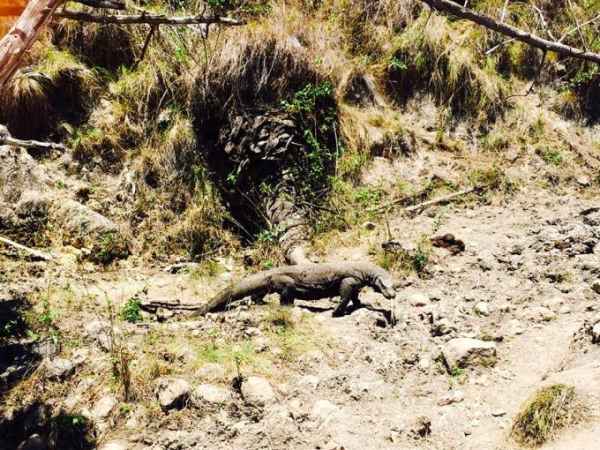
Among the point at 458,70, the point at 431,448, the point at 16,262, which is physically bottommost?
the point at 16,262

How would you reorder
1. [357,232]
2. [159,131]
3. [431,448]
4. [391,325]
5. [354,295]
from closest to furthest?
[431,448] → [391,325] → [354,295] → [357,232] → [159,131]

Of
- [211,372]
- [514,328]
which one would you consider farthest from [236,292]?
[514,328]

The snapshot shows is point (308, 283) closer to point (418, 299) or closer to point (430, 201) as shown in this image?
point (418, 299)

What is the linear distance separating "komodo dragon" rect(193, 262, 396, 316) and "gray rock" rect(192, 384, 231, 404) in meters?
1.49

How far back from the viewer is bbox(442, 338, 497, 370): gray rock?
4141 mm

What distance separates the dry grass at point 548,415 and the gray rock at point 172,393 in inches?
79.3

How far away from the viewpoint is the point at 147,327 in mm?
4867

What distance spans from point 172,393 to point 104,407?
1.47ft

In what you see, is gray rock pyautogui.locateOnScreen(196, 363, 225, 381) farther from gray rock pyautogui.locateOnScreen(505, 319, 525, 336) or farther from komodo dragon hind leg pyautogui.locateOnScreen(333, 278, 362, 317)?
gray rock pyautogui.locateOnScreen(505, 319, 525, 336)

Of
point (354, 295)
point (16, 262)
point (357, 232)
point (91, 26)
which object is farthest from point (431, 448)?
point (91, 26)

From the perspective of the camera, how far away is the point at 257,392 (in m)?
3.90

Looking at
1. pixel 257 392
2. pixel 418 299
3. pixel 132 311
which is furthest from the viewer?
pixel 418 299

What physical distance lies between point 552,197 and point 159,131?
16.1 ft

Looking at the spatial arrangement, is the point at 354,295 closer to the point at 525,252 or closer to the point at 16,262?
the point at 525,252
